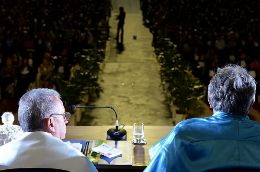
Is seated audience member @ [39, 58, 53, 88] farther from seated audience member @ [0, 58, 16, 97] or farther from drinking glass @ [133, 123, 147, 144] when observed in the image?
drinking glass @ [133, 123, 147, 144]

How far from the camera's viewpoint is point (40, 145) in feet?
4.85

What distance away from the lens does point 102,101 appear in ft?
23.4

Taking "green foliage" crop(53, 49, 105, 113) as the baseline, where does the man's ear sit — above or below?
above

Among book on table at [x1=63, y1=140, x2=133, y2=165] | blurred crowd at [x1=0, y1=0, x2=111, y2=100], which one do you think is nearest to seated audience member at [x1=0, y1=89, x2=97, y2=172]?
book on table at [x1=63, y1=140, x2=133, y2=165]

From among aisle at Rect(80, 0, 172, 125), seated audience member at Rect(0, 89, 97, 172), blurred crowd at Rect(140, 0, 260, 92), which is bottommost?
aisle at Rect(80, 0, 172, 125)

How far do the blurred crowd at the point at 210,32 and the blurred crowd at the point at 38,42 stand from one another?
288cm

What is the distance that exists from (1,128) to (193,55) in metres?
7.32

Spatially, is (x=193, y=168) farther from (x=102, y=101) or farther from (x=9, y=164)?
(x=102, y=101)

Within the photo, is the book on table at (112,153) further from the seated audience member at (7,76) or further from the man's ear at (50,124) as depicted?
the seated audience member at (7,76)

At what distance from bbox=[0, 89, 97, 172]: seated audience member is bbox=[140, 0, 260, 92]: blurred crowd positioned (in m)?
5.88

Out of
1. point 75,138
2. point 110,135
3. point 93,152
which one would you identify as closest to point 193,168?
point 93,152

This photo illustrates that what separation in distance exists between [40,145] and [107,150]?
0.95 meters

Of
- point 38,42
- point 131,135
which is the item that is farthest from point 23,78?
point 131,135

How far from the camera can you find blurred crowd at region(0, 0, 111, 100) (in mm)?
7125
